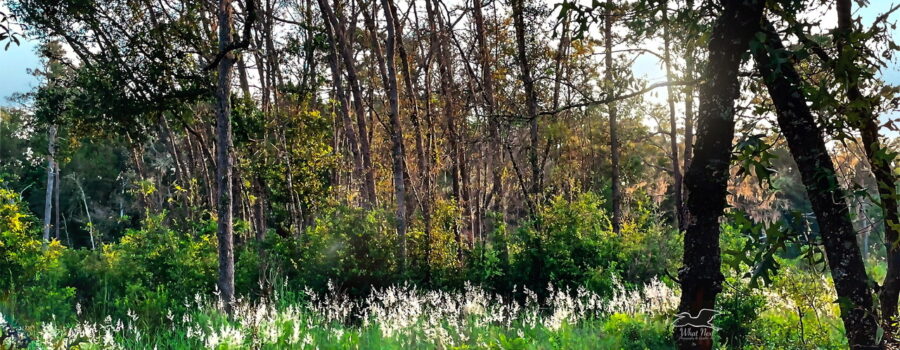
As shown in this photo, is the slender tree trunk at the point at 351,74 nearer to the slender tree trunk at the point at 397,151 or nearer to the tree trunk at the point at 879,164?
the slender tree trunk at the point at 397,151

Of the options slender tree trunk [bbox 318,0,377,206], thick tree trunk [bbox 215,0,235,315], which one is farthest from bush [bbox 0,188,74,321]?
slender tree trunk [bbox 318,0,377,206]

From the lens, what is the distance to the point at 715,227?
3658 millimetres

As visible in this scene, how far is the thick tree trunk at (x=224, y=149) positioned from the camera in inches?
367

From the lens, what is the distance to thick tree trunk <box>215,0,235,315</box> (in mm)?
9309

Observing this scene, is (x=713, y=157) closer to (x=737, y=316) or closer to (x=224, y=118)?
(x=737, y=316)

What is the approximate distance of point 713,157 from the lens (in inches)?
141

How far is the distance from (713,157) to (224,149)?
7383 mm

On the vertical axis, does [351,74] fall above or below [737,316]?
above

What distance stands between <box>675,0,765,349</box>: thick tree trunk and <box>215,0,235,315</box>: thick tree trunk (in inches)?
276

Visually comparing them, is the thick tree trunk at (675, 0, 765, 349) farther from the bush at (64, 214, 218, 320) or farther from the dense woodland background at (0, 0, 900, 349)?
the bush at (64, 214, 218, 320)

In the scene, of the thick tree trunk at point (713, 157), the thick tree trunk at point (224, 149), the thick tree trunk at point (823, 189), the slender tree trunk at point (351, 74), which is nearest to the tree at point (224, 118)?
the thick tree trunk at point (224, 149)

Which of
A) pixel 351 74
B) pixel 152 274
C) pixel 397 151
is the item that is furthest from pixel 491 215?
pixel 152 274

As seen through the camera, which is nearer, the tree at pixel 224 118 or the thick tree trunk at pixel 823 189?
the thick tree trunk at pixel 823 189

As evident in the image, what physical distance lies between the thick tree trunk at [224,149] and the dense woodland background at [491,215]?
0.11ft
